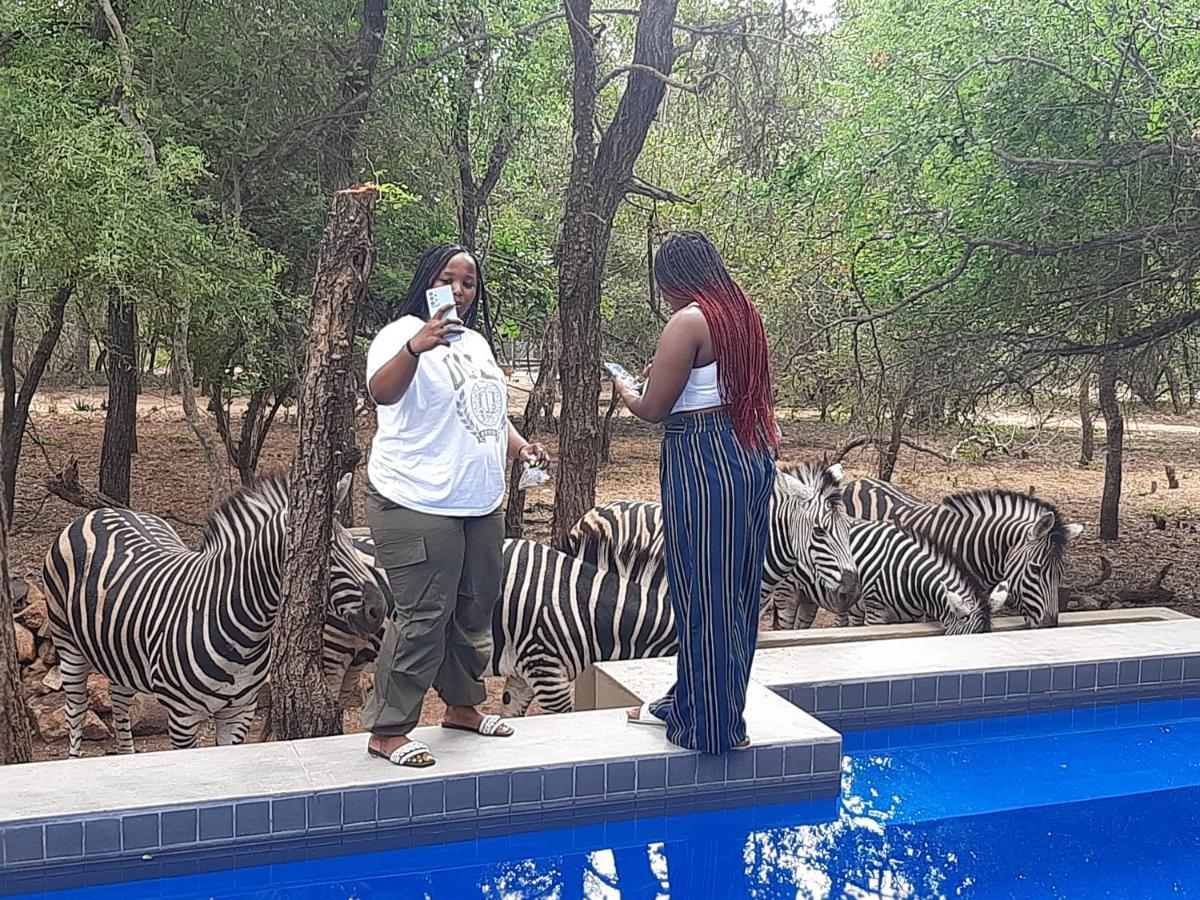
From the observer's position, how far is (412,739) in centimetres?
427

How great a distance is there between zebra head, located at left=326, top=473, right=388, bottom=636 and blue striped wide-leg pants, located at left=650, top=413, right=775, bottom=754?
1344 millimetres

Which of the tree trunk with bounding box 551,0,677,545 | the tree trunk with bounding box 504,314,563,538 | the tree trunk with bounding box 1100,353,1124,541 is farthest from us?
the tree trunk with bounding box 1100,353,1124,541

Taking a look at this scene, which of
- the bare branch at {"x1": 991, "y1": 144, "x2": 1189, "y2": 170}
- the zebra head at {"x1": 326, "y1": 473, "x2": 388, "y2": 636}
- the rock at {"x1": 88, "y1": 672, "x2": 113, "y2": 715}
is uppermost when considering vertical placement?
the bare branch at {"x1": 991, "y1": 144, "x2": 1189, "y2": 170}

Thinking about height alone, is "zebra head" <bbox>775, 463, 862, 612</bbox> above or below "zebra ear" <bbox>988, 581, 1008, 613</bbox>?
above

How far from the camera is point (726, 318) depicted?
153 inches

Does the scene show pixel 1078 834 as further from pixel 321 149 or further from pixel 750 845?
pixel 321 149

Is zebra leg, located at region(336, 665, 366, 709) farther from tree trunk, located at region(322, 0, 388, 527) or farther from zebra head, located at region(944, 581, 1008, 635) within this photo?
zebra head, located at region(944, 581, 1008, 635)

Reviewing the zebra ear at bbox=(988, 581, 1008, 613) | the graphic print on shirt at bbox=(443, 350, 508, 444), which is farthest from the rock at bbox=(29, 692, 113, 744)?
the zebra ear at bbox=(988, 581, 1008, 613)

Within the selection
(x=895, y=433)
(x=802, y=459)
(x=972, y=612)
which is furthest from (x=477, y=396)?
(x=802, y=459)

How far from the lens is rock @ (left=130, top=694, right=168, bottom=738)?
595cm

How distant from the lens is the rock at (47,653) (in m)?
6.62

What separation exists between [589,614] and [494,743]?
1327 mm

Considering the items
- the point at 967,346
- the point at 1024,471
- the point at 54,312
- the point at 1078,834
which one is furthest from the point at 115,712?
the point at 1024,471

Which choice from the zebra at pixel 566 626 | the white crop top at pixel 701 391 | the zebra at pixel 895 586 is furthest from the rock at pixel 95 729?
the zebra at pixel 895 586
